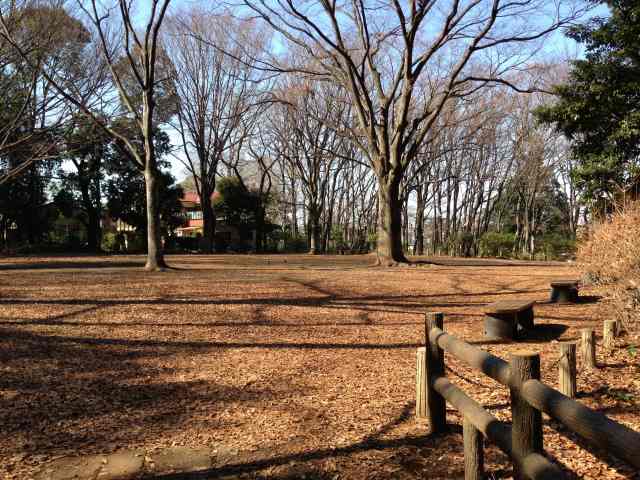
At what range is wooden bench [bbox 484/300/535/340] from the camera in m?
6.61

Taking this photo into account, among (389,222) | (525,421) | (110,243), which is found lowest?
(525,421)

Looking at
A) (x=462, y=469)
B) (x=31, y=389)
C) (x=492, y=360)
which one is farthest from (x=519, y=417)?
(x=31, y=389)

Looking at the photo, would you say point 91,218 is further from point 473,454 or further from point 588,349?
point 473,454

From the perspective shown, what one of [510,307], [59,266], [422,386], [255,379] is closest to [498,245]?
[59,266]

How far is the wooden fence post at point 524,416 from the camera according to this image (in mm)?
2246

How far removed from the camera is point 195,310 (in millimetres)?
8211

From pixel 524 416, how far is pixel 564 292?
25.8 ft

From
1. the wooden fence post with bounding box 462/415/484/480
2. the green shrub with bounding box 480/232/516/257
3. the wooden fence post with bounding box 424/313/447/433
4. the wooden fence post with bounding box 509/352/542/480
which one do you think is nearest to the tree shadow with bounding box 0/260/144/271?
the wooden fence post with bounding box 424/313/447/433

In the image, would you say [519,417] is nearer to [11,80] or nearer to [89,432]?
[89,432]

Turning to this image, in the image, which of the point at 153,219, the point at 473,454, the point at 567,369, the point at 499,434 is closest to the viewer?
the point at 499,434

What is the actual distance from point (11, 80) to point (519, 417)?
1934 centimetres

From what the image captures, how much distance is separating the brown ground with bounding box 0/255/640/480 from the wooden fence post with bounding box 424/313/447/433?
0.12 m

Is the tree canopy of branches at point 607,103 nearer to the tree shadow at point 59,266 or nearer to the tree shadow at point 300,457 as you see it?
the tree shadow at point 300,457

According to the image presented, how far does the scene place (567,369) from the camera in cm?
424
